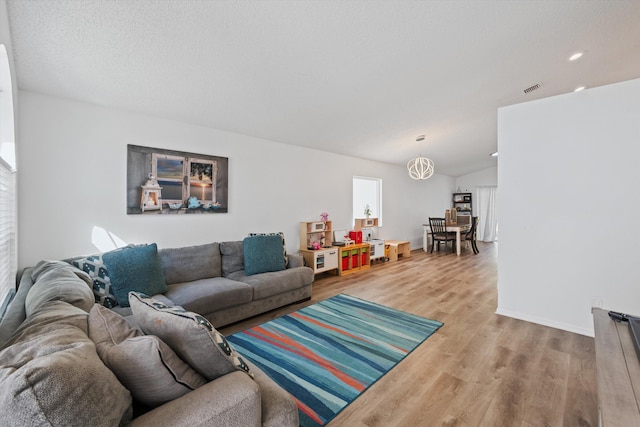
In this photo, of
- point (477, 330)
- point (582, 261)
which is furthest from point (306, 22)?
point (582, 261)

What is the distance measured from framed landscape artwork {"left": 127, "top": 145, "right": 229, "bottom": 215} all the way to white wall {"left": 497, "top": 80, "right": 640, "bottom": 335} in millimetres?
3583

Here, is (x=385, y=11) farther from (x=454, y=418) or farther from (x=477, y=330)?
(x=477, y=330)

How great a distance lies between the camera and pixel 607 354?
135 centimetres

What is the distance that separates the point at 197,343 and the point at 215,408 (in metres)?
0.25

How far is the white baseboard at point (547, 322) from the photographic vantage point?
2734 millimetres

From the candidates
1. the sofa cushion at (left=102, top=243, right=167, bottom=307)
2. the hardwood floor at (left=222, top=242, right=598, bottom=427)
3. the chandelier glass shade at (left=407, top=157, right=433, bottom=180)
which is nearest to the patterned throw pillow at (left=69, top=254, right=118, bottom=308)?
the sofa cushion at (left=102, top=243, right=167, bottom=307)

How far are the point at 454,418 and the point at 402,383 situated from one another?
1.31 feet

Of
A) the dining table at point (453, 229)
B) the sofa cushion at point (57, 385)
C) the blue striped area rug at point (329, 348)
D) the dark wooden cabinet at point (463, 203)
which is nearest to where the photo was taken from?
the sofa cushion at point (57, 385)

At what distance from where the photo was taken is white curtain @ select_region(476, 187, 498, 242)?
9.55 m

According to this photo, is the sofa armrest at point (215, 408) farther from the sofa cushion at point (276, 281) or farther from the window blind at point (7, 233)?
the sofa cushion at point (276, 281)

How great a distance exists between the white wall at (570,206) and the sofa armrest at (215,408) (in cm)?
331

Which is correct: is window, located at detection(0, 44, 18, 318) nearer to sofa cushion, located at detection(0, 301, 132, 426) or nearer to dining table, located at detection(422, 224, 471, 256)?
sofa cushion, located at detection(0, 301, 132, 426)

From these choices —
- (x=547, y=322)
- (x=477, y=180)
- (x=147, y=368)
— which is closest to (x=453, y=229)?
(x=477, y=180)

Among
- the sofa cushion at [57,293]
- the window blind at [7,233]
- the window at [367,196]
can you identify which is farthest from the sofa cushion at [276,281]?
the window at [367,196]
